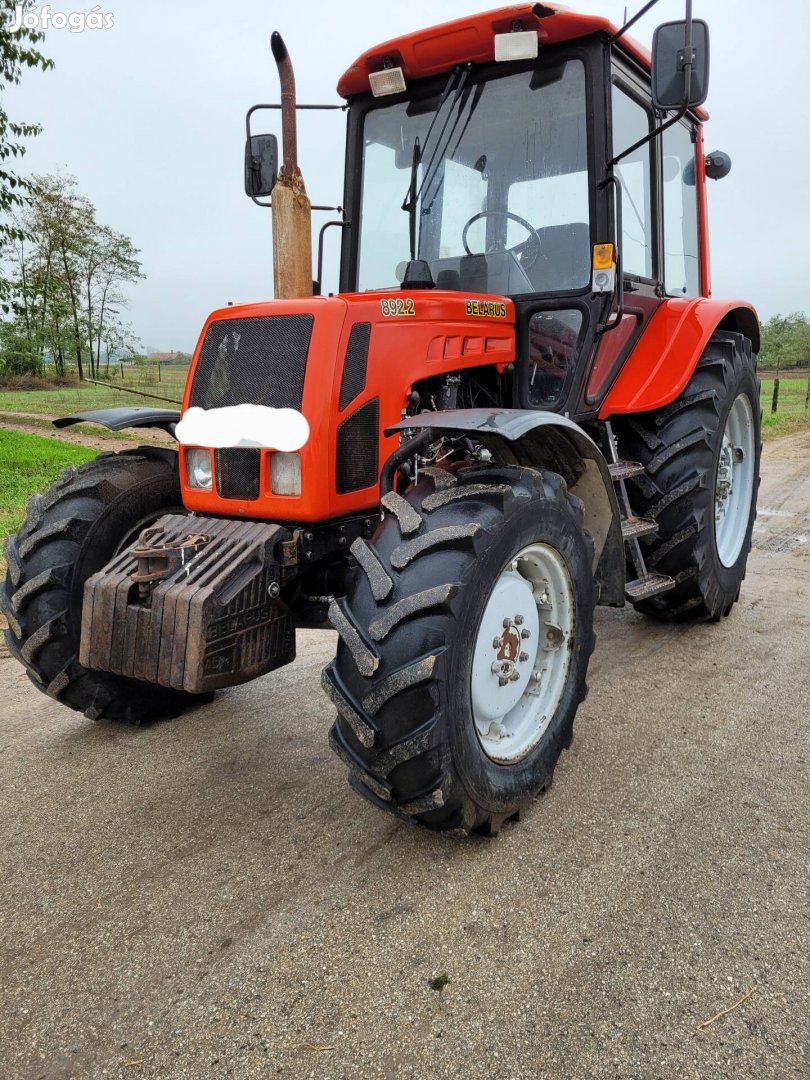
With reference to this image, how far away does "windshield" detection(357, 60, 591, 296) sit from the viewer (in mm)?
3391

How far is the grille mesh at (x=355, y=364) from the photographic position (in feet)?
8.87

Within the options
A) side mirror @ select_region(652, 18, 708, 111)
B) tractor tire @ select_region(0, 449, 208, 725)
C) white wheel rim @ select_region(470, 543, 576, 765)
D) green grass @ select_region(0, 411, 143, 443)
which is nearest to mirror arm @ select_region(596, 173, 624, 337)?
side mirror @ select_region(652, 18, 708, 111)

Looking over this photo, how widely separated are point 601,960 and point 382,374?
73.5 inches

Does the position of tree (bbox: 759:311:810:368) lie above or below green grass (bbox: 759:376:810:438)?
above

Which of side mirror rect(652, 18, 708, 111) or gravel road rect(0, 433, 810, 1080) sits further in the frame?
side mirror rect(652, 18, 708, 111)

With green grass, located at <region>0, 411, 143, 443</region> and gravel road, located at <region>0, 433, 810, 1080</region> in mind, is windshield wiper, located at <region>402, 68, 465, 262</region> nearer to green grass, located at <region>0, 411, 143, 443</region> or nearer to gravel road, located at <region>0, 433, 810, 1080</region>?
gravel road, located at <region>0, 433, 810, 1080</region>

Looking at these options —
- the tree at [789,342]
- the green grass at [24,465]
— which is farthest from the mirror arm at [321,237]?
the tree at [789,342]

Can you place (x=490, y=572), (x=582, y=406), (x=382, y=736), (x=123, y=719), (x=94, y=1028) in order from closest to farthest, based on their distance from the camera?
1. (x=94, y=1028)
2. (x=382, y=736)
3. (x=490, y=572)
4. (x=123, y=719)
5. (x=582, y=406)

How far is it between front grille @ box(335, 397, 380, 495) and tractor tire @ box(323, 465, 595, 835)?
321 mm

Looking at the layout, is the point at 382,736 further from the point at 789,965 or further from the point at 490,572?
the point at 789,965

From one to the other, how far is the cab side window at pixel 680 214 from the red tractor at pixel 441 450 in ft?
0.17

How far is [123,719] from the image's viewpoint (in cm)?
328

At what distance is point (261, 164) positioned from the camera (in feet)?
12.0

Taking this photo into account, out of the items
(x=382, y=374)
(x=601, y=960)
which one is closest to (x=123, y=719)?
(x=382, y=374)
